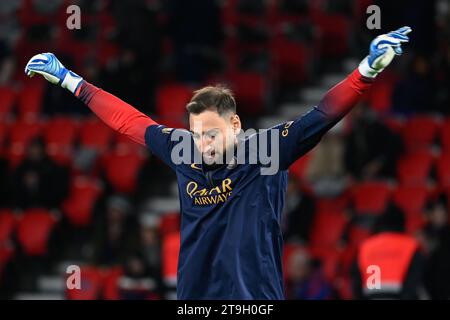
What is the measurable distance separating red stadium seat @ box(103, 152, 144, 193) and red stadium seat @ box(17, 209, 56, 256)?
0.80 m

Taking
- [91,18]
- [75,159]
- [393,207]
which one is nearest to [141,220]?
[75,159]

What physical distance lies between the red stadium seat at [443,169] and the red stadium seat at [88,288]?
11.2 feet

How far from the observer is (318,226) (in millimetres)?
9789

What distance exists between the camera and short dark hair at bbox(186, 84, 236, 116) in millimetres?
3916

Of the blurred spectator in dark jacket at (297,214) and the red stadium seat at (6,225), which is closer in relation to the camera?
the blurred spectator in dark jacket at (297,214)

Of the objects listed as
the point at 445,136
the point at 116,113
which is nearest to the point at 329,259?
the point at 445,136

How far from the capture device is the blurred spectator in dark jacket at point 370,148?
10.1m

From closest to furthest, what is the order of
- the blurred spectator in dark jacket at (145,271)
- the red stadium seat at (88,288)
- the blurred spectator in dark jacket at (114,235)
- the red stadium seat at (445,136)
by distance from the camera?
the blurred spectator in dark jacket at (145,271) → the red stadium seat at (88,288) → the blurred spectator in dark jacket at (114,235) → the red stadium seat at (445,136)

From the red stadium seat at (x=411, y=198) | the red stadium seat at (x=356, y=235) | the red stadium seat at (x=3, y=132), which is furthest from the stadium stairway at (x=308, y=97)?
the red stadium seat at (x=3, y=132)

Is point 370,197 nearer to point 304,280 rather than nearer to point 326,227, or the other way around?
point 326,227

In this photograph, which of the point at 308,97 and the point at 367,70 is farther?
the point at 308,97

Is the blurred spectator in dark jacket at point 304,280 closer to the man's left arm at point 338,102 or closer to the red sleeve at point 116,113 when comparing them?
the red sleeve at point 116,113

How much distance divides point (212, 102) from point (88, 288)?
541 centimetres

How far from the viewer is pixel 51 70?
4430 millimetres
